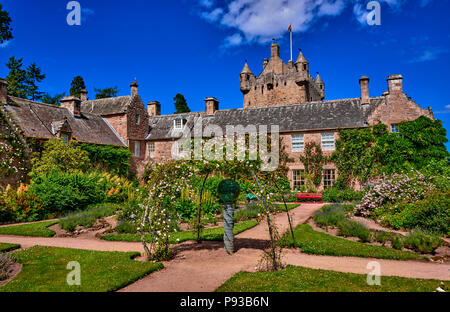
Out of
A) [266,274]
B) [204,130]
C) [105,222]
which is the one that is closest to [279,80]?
[204,130]

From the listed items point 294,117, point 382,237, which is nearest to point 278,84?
point 294,117

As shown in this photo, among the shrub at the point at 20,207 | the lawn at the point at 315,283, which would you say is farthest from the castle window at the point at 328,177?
the shrub at the point at 20,207

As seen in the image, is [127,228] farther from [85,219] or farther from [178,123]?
[178,123]

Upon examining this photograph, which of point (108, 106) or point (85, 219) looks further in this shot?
point (108, 106)

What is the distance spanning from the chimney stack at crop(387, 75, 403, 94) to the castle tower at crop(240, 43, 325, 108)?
12.2m

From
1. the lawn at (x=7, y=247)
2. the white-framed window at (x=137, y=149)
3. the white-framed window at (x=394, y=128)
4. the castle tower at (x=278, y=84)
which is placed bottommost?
the lawn at (x=7, y=247)

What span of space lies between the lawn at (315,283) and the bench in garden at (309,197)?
13971 millimetres

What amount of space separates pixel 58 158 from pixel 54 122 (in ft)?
13.4

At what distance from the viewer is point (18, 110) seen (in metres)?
20.5

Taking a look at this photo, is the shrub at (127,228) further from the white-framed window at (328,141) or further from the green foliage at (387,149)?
the white-framed window at (328,141)

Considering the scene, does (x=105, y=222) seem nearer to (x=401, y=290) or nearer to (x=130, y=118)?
(x=401, y=290)

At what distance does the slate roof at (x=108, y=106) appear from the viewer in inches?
1069

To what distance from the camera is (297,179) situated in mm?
23297

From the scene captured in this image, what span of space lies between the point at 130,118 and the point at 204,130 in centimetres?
683
